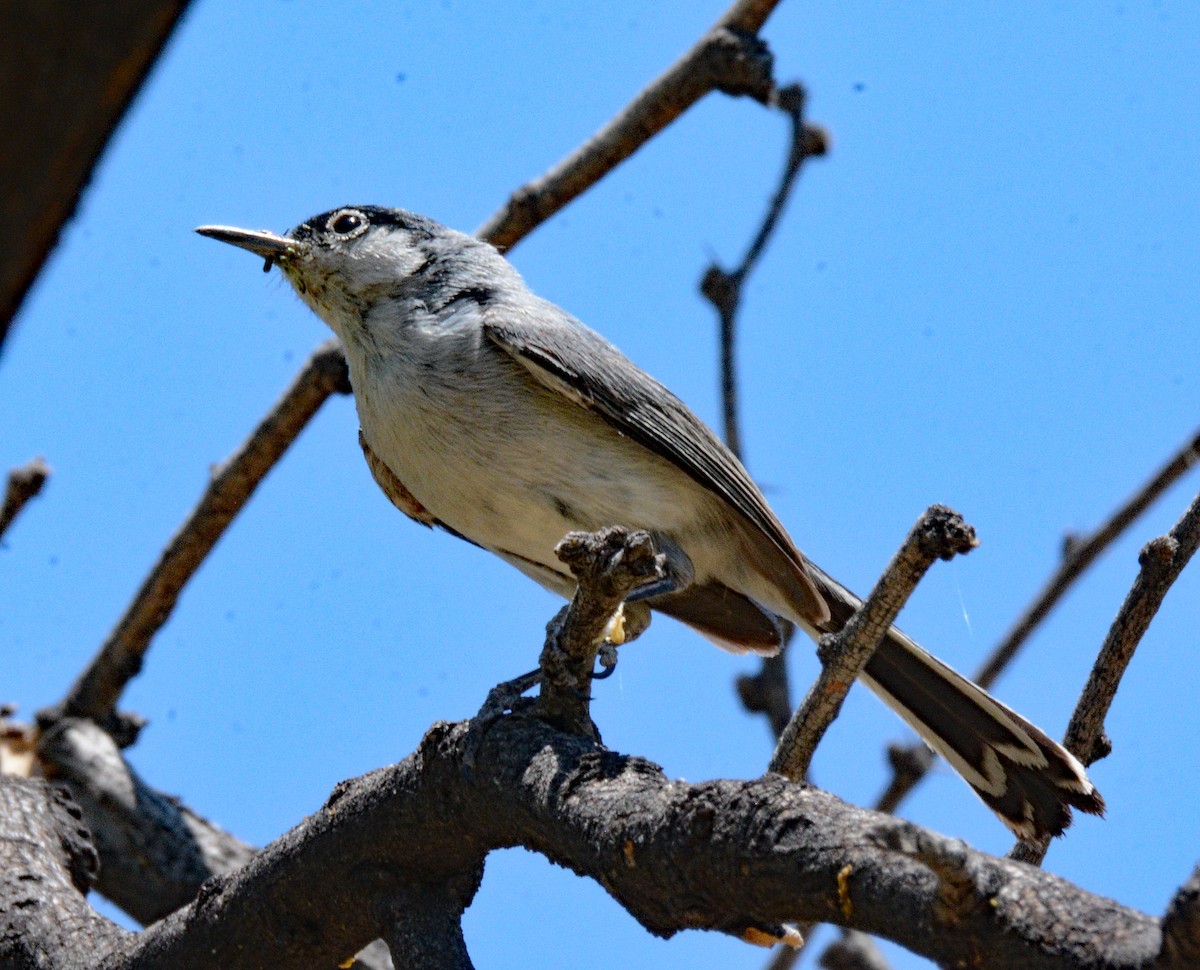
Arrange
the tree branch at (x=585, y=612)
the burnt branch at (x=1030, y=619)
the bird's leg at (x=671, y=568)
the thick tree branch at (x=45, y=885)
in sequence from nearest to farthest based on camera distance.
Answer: the tree branch at (x=585, y=612) → the thick tree branch at (x=45, y=885) → the bird's leg at (x=671, y=568) → the burnt branch at (x=1030, y=619)

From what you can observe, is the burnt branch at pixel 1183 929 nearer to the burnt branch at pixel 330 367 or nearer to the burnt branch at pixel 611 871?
the burnt branch at pixel 611 871

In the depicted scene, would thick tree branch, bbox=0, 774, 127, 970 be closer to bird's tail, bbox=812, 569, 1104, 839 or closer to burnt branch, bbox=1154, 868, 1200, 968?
bird's tail, bbox=812, 569, 1104, 839

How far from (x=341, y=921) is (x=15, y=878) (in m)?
1.02

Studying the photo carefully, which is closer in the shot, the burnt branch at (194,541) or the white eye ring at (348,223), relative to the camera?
the burnt branch at (194,541)

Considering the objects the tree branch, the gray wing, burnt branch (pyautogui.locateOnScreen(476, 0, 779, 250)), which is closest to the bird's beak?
burnt branch (pyautogui.locateOnScreen(476, 0, 779, 250))

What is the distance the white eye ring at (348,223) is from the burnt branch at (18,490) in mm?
1420

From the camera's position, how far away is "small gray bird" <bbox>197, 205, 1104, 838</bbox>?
4277mm

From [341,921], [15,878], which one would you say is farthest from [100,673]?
[341,921]

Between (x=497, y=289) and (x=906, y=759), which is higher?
(x=497, y=289)

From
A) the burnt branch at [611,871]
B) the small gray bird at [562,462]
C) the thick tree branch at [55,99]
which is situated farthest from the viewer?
the small gray bird at [562,462]

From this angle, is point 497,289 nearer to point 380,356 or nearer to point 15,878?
point 380,356

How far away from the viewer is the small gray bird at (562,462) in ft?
14.0

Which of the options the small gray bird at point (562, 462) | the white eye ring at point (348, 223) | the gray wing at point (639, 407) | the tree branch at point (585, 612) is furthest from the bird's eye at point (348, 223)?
the tree branch at point (585, 612)

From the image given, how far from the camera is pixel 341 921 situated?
3105 mm
